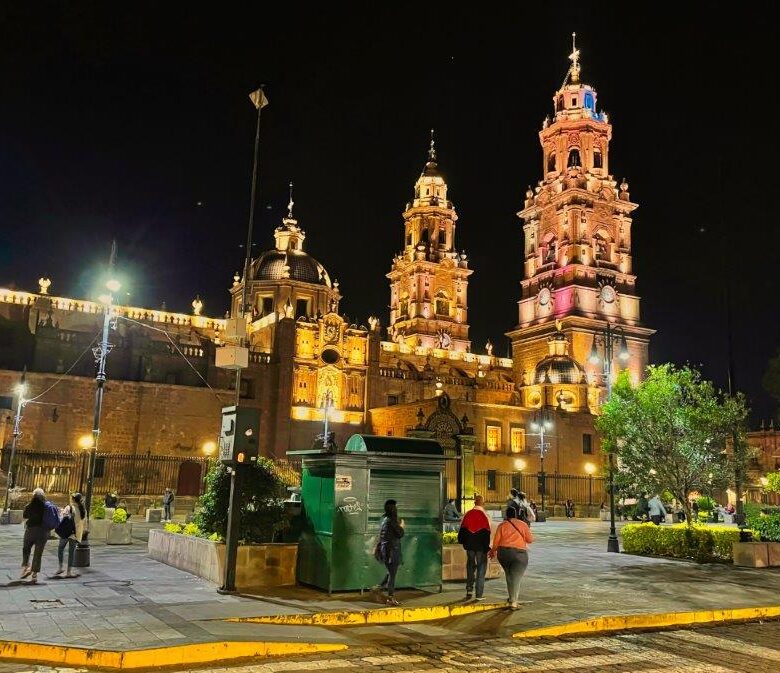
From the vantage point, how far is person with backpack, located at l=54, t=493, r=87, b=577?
522 inches

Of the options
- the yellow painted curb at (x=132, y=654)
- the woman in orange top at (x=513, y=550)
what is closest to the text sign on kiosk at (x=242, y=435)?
the yellow painted curb at (x=132, y=654)

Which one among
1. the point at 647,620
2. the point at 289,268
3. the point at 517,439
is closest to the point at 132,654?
the point at 647,620

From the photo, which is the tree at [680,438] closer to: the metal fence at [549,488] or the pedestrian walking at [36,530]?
the pedestrian walking at [36,530]

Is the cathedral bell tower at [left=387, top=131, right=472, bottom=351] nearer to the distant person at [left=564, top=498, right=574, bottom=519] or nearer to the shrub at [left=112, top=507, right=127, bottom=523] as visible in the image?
the distant person at [left=564, top=498, right=574, bottom=519]

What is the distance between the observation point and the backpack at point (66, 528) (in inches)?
527

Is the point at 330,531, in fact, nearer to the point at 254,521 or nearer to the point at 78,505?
the point at 254,521

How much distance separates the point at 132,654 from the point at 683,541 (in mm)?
16373

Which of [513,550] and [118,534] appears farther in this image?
[118,534]

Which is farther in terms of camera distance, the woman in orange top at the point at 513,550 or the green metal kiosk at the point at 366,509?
the green metal kiosk at the point at 366,509

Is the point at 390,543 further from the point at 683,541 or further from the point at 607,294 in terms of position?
the point at 607,294

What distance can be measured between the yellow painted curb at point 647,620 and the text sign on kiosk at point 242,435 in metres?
5.03

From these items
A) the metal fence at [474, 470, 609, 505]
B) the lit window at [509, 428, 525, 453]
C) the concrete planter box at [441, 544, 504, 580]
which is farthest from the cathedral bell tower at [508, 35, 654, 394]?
the concrete planter box at [441, 544, 504, 580]

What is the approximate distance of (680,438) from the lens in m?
21.6

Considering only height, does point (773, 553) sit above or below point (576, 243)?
below
